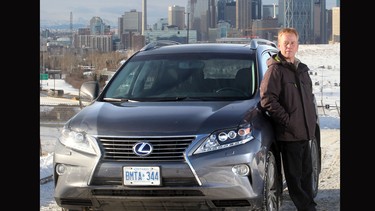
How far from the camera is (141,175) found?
4883 millimetres

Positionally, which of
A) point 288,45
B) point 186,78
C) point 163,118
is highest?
point 288,45

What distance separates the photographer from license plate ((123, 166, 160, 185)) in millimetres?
4863

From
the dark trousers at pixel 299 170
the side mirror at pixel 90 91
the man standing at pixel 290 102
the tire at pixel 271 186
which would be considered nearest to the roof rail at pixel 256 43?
the man standing at pixel 290 102

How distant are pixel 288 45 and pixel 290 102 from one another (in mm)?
499

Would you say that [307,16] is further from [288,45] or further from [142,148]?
[142,148]

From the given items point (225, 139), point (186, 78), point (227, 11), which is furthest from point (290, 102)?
point (227, 11)

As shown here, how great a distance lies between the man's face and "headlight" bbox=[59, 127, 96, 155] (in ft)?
6.11

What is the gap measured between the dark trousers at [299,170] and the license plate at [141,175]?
56.1 inches

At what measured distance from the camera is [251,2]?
49094mm

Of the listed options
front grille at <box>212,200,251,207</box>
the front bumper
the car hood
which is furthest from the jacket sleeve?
front grille at <box>212,200,251,207</box>

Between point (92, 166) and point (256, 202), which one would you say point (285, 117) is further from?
point (92, 166)

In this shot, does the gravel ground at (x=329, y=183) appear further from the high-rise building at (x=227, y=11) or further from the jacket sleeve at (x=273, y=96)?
the high-rise building at (x=227, y=11)

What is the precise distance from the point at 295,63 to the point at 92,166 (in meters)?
2.05

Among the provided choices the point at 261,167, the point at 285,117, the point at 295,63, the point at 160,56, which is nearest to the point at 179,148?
the point at 261,167
